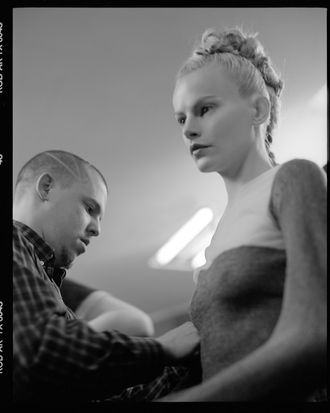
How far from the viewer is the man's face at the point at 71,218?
0.79 meters

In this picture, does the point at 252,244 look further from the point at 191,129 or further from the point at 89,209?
the point at 89,209

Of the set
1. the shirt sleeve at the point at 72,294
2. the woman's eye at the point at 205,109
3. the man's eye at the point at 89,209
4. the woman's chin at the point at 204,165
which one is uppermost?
the woman's eye at the point at 205,109

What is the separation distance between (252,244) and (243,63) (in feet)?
0.97

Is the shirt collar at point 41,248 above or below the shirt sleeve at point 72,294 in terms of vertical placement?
above

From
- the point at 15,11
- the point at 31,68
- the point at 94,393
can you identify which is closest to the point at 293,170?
the point at 94,393

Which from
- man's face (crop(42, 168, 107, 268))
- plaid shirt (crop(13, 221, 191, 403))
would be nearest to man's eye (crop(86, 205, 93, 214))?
man's face (crop(42, 168, 107, 268))

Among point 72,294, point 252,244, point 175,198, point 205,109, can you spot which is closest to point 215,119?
point 205,109

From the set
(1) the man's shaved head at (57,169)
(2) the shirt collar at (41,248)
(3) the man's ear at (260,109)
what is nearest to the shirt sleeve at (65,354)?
(2) the shirt collar at (41,248)

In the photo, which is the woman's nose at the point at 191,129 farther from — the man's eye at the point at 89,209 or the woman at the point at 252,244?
the man's eye at the point at 89,209

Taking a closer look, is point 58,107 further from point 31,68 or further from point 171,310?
point 171,310

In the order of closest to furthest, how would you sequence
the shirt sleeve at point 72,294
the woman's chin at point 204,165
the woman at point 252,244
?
the woman at point 252,244
the woman's chin at point 204,165
the shirt sleeve at point 72,294

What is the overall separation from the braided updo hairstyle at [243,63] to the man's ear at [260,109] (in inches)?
0.5

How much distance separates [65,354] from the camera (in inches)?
22.2

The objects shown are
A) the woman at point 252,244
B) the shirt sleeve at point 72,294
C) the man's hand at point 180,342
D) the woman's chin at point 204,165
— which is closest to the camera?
the woman at point 252,244
